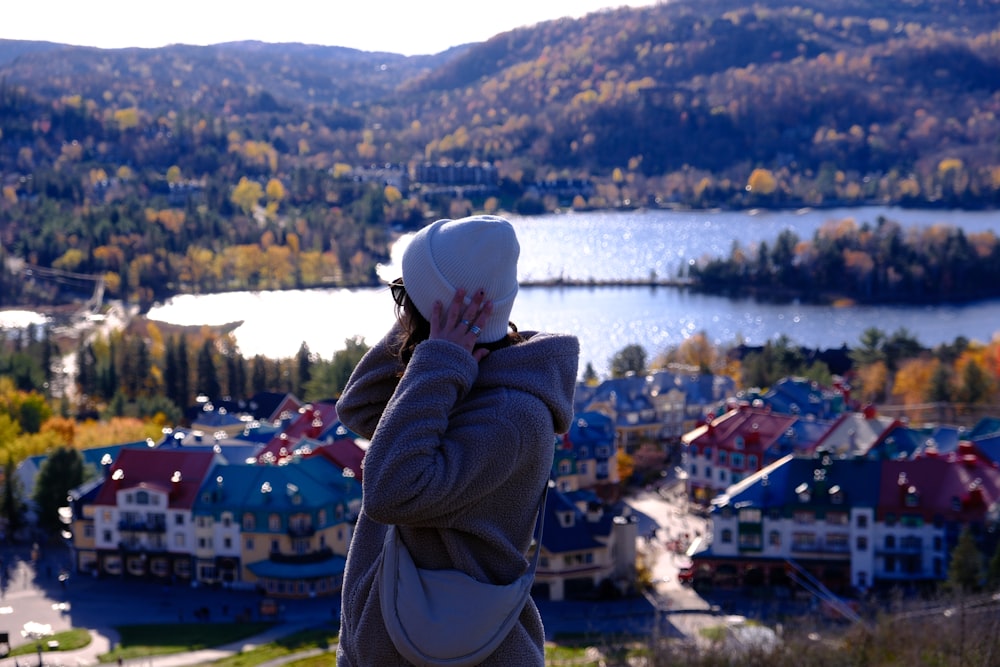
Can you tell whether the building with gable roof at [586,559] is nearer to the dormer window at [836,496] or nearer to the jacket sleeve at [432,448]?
the dormer window at [836,496]

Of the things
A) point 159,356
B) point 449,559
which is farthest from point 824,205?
point 449,559

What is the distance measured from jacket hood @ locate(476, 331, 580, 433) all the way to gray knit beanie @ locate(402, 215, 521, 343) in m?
0.03

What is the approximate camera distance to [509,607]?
1.13 m

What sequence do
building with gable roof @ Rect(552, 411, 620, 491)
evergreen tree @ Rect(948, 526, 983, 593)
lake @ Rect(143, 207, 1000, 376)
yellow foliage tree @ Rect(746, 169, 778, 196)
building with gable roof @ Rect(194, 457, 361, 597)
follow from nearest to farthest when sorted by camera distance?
evergreen tree @ Rect(948, 526, 983, 593) → building with gable roof @ Rect(194, 457, 361, 597) → building with gable roof @ Rect(552, 411, 620, 491) → lake @ Rect(143, 207, 1000, 376) → yellow foliage tree @ Rect(746, 169, 778, 196)

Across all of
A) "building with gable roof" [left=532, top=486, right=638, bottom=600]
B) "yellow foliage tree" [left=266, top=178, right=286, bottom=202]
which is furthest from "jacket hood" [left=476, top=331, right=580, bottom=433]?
"yellow foliage tree" [left=266, top=178, right=286, bottom=202]

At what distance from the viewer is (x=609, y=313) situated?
25.0 metres

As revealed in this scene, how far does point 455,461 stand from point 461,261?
0.50ft

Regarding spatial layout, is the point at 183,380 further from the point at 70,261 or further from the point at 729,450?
the point at 70,261

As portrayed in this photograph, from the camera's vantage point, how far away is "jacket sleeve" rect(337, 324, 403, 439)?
1.19m

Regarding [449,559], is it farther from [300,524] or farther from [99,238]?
[99,238]

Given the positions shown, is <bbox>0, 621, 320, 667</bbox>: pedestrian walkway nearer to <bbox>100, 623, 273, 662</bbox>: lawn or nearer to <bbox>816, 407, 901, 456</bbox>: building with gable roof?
<bbox>100, 623, 273, 662</bbox>: lawn

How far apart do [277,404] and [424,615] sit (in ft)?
43.7

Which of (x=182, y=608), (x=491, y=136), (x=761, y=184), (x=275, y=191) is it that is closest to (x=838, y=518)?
(x=182, y=608)

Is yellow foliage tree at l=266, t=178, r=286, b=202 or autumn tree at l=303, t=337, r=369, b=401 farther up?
yellow foliage tree at l=266, t=178, r=286, b=202
